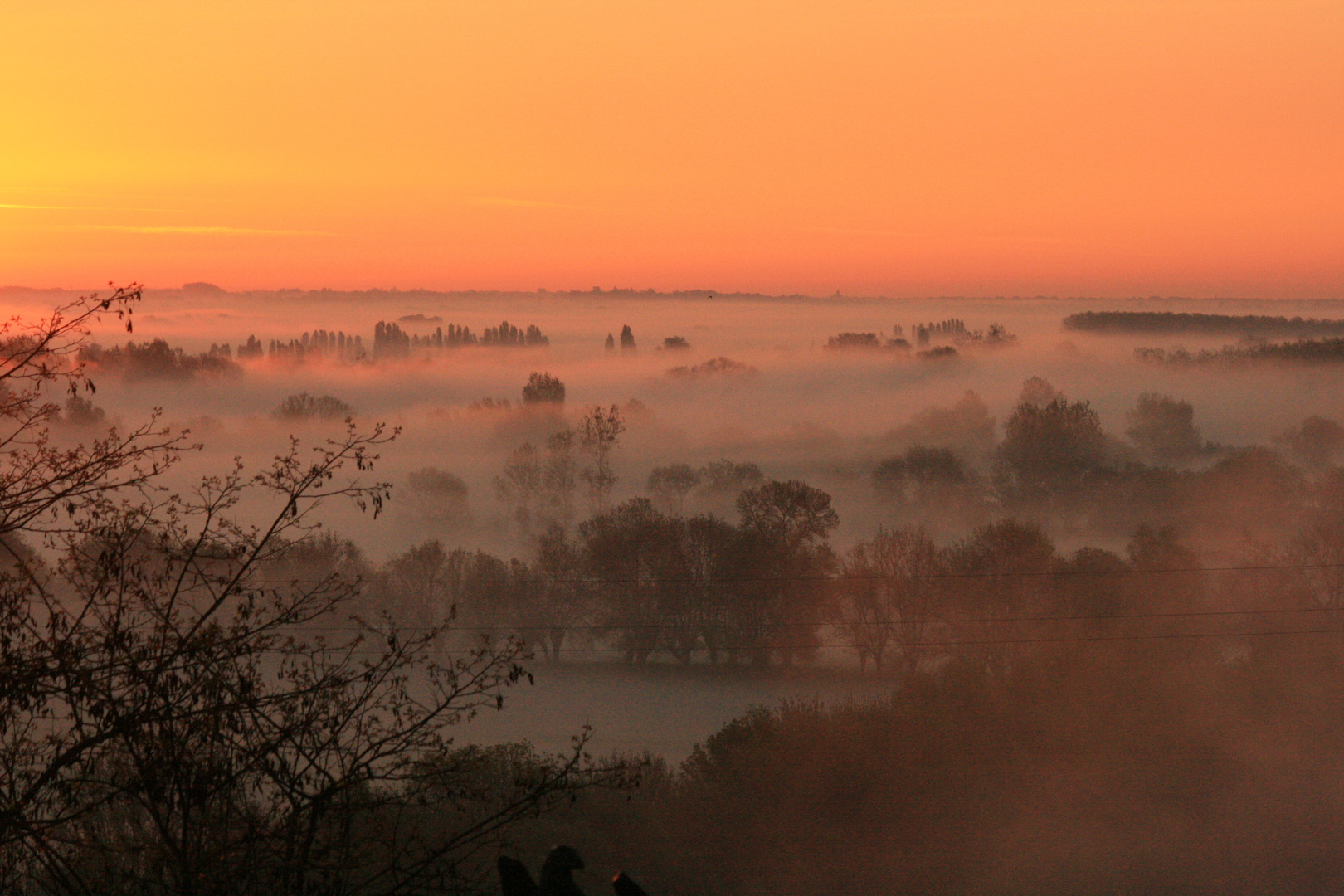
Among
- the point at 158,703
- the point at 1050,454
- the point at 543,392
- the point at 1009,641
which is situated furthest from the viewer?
the point at 543,392

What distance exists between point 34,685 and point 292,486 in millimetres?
2267

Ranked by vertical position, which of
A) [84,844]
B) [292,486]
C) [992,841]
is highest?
[292,486]

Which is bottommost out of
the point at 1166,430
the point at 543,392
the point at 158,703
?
the point at 1166,430

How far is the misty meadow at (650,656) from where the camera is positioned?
8.27 metres

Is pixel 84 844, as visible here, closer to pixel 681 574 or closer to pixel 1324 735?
pixel 1324 735

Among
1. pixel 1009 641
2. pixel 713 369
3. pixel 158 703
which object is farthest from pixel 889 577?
pixel 713 369

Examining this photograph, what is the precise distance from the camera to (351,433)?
35.8 ft

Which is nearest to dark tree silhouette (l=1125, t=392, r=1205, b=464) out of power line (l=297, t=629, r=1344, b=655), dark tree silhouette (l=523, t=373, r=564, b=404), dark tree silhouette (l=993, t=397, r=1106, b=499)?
dark tree silhouette (l=993, t=397, r=1106, b=499)

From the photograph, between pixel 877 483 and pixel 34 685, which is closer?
pixel 34 685

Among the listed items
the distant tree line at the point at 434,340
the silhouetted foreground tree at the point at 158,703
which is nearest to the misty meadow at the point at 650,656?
the silhouetted foreground tree at the point at 158,703

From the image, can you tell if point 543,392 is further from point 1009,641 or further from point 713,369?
point 1009,641

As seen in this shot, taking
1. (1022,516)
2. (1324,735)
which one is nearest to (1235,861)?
(1324,735)

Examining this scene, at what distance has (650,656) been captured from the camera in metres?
51.2

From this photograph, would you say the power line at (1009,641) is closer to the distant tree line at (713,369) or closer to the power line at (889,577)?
the power line at (889,577)
